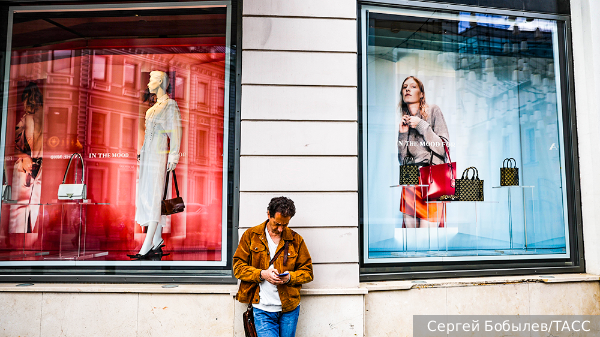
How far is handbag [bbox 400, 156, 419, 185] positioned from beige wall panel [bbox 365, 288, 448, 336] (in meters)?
1.48

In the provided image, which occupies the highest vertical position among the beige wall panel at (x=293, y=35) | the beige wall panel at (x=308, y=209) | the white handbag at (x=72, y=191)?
the beige wall panel at (x=293, y=35)

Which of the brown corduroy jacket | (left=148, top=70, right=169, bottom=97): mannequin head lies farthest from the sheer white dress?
the brown corduroy jacket

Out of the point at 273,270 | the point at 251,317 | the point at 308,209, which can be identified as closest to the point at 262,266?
the point at 273,270

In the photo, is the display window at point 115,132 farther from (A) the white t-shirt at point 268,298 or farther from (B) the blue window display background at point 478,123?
(B) the blue window display background at point 478,123

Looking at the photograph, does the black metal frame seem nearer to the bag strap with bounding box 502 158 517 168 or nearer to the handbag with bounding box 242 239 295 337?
the bag strap with bounding box 502 158 517 168

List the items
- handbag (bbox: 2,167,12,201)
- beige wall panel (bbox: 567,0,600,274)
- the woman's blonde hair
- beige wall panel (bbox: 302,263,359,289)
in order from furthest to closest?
the woman's blonde hair → beige wall panel (bbox: 567,0,600,274) → handbag (bbox: 2,167,12,201) → beige wall panel (bbox: 302,263,359,289)

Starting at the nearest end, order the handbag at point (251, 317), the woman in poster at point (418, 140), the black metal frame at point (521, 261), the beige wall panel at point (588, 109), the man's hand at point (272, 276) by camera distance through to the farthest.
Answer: the man's hand at point (272, 276) < the handbag at point (251, 317) < the black metal frame at point (521, 261) < the beige wall panel at point (588, 109) < the woman in poster at point (418, 140)

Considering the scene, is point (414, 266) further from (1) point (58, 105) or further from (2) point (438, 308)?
(1) point (58, 105)

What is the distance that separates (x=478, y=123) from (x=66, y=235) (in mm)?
6077

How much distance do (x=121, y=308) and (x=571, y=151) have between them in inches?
252

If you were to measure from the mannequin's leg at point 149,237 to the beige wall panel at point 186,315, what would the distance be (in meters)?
0.75

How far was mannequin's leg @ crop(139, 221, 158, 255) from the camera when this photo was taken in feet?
16.6

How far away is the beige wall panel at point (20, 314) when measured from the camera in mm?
4477

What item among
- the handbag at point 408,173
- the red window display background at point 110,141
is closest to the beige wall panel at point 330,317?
the red window display background at point 110,141
